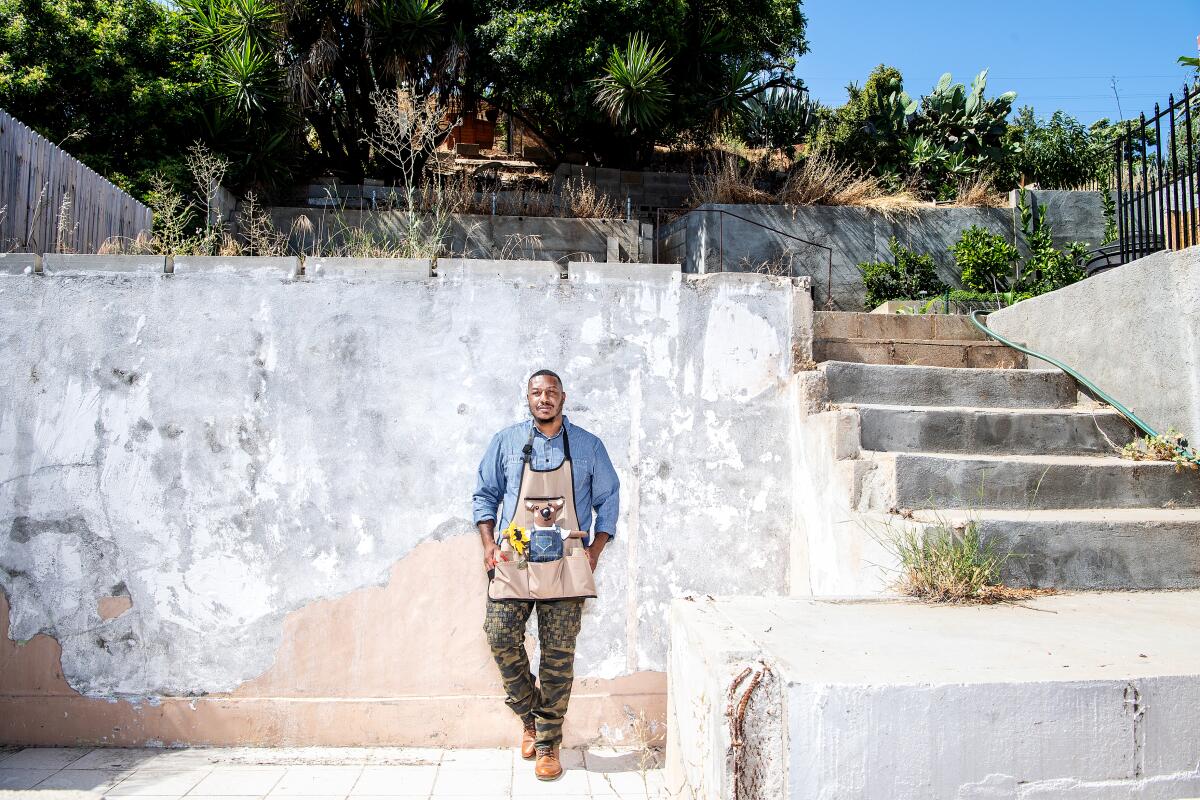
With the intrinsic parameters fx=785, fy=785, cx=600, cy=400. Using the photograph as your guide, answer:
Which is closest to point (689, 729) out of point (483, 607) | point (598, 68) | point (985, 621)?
point (985, 621)

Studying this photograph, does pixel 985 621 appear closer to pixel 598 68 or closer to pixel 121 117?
pixel 598 68

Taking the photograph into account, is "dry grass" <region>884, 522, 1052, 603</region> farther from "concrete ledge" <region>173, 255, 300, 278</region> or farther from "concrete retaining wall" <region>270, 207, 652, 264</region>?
"concrete retaining wall" <region>270, 207, 652, 264</region>

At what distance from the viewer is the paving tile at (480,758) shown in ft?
12.8

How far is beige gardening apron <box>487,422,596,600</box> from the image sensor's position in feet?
12.1

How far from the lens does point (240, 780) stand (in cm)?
371

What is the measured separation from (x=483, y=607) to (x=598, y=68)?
393 inches

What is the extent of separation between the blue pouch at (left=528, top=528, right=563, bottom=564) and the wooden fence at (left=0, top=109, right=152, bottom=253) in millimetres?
3584

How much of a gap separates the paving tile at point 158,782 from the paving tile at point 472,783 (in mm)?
1129

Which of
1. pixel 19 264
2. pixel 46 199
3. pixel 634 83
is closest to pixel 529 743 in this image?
pixel 19 264

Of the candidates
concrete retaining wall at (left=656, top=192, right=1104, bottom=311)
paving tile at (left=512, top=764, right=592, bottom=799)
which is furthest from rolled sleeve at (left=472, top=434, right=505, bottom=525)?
concrete retaining wall at (left=656, top=192, right=1104, bottom=311)

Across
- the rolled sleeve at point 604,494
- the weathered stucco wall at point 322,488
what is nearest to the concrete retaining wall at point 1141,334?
the weathered stucco wall at point 322,488

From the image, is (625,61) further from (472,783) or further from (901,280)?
(472,783)

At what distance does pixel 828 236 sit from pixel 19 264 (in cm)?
875

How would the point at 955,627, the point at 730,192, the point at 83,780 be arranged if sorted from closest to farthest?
the point at 955,627
the point at 83,780
the point at 730,192
